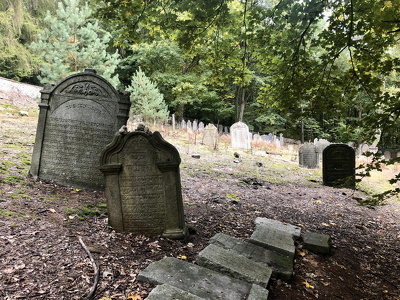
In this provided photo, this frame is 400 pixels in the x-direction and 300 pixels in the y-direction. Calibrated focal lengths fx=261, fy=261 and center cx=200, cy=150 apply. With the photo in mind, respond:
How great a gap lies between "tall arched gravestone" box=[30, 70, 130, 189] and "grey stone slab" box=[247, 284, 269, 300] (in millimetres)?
3550

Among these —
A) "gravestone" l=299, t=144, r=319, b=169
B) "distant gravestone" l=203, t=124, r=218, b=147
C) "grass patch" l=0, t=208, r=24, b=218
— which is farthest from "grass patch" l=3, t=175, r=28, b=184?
"gravestone" l=299, t=144, r=319, b=169

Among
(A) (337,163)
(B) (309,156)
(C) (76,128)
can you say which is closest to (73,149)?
(C) (76,128)

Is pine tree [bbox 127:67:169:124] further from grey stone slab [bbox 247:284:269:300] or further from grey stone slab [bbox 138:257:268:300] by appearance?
grey stone slab [bbox 247:284:269:300]

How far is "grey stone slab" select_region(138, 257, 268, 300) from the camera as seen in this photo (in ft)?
7.18

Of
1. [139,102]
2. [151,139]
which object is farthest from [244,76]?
[139,102]

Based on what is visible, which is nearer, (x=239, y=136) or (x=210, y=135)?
(x=210, y=135)

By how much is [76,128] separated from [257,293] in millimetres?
4165

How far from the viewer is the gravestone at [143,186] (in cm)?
339

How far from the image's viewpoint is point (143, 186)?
3.42 metres

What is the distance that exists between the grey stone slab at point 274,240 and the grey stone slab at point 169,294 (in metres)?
1.64

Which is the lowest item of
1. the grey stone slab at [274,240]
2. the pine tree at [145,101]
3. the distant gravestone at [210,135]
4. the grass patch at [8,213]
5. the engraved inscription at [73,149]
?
the grey stone slab at [274,240]

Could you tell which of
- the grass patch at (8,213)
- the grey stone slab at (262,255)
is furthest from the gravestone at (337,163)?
the grass patch at (8,213)

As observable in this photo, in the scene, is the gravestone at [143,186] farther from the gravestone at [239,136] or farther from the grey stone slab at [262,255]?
the gravestone at [239,136]

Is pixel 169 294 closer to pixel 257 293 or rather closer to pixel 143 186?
pixel 257 293
